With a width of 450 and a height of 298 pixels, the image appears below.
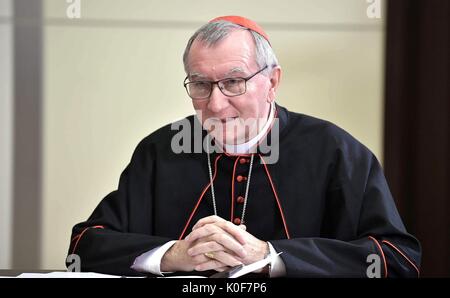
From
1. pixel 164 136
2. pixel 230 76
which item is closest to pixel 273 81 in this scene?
pixel 230 76

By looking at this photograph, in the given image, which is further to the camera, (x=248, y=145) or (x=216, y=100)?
(x=248, y=145)

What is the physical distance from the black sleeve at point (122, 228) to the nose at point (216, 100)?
404mm

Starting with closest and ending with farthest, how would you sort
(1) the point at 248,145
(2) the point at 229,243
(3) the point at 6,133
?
(2) the point at 229,243, (1) the point at 248,145, (3) the point at 6,133

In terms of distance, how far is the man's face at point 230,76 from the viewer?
228 cm

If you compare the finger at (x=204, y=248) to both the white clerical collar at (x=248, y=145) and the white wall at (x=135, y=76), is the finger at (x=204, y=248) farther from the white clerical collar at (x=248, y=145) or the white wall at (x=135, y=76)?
the white wall at (x=135, y=76)

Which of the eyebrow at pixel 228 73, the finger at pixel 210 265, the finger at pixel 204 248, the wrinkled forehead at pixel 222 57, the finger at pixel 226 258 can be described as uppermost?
the wrinkled forehead at pixel 222 57

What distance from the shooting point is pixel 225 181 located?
2.43 metres

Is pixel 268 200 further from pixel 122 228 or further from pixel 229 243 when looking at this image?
pixel 122 228

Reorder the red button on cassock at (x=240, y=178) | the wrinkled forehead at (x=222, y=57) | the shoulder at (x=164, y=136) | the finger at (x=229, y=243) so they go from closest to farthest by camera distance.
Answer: the finger at (x=229, y=243) → the wrinkled forehead at (x=222, y=57) → the red button on cassock at (x=240, y=178) → the shoulder at (x=164, y=136)

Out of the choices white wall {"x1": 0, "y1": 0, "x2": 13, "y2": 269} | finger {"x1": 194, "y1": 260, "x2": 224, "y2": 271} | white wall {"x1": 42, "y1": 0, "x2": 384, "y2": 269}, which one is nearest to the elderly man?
finger {"x1": 194, "y1": 260, "x2": 224, "y2": 271}

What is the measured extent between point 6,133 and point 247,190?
4.02 feet

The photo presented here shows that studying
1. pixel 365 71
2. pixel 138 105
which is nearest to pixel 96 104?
pixel 138 105

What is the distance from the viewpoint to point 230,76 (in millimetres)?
2283

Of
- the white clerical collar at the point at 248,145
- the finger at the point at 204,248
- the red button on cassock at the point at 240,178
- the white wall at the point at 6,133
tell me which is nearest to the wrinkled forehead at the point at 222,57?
the white clerical collar at the point at 248,145
